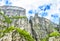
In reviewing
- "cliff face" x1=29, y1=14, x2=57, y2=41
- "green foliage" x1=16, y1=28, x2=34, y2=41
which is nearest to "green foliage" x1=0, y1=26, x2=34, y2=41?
"green foliage" x1=16, y1=28, x2=34, y2=41

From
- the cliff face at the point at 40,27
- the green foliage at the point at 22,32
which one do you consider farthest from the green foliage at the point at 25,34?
the cliff face at the point at 40,27

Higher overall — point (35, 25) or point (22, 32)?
point (35, 25)

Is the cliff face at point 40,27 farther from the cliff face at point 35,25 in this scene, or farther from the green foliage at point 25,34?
the green foliage at point 25,34

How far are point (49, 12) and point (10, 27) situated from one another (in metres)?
1.25

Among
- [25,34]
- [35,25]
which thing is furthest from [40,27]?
[25,34]

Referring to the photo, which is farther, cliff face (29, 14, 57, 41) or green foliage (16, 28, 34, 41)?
cliff face (29, 14, 57, 41)

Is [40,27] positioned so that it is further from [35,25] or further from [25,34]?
[25,34]

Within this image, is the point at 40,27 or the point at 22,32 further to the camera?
the point at 40,27

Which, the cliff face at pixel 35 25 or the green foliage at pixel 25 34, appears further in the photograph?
the cliff face at pixel 35 25

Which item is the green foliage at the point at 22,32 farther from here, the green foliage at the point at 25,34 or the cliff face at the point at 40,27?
the cliff face at the point at 40,27

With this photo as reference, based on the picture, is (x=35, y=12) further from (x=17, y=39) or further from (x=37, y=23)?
(x=17, y=39)

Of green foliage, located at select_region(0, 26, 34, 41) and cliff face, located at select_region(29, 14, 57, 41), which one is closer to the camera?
green foliage, located at select_region(0, 26, 34, 41)

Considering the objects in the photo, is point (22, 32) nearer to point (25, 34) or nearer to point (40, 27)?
point (25, 34)

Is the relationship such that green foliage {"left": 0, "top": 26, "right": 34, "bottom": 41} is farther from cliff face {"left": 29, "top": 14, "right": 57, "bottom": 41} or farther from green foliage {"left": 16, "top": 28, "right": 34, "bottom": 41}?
cliff face {"left": 29, "top": 14, "right": 57, "bottom": 41}
